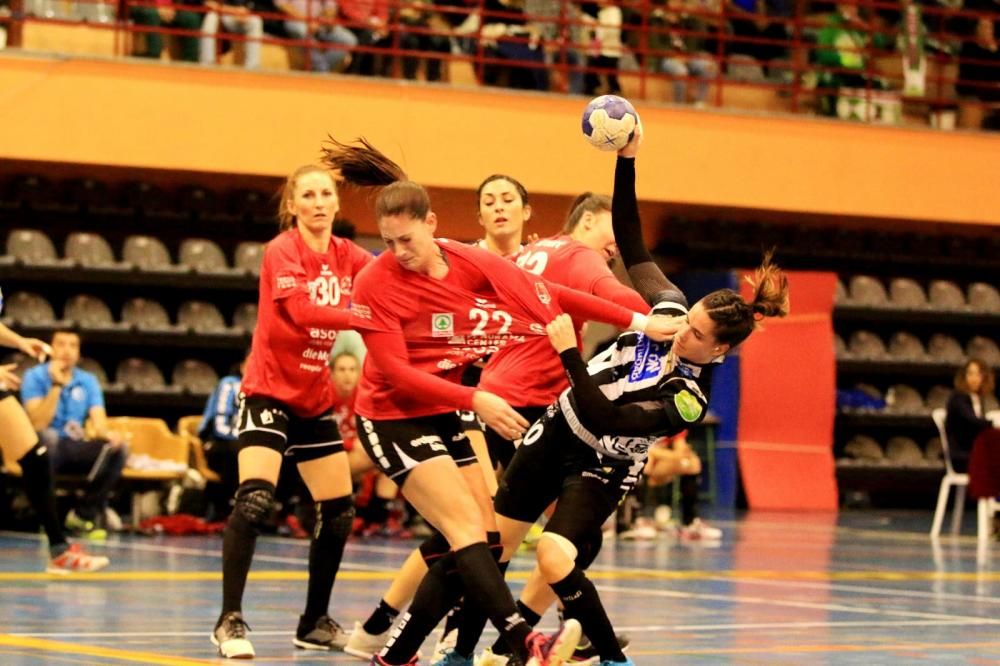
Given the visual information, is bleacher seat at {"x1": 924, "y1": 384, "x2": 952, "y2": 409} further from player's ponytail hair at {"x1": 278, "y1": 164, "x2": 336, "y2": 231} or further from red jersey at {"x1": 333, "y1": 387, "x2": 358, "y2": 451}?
player's ponytail hair at {"x1": 278, "y1": 164, "x2": 336, "y2": 231}

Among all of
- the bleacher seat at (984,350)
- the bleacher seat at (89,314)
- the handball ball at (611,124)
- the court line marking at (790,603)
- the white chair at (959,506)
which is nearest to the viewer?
the handball ball at (611,124)

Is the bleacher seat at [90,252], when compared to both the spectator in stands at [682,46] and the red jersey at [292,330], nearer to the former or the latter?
the spectator in stands at [682,46]

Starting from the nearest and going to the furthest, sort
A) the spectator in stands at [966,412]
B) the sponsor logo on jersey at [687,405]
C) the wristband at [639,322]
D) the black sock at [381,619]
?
1. the sponsor logo on jersey at [687,405]
2. the wristband at [639,322]
3. the black sock at [381,619]
4. the spectator in stands at [966,412]

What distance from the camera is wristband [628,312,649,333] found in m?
6.06

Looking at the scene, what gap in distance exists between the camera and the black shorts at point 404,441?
238 inches

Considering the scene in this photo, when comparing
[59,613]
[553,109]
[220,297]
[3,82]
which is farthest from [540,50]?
[59,613]

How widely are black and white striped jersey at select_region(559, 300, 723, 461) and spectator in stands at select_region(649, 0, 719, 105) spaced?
12.9 metres

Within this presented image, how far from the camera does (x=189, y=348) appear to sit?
1788cm

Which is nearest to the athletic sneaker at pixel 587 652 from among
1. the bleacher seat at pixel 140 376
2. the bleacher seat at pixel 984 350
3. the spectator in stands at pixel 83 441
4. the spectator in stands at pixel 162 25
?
the spectator in stands at pixel 83 441

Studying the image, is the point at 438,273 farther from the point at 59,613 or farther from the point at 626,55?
the point at 626,55

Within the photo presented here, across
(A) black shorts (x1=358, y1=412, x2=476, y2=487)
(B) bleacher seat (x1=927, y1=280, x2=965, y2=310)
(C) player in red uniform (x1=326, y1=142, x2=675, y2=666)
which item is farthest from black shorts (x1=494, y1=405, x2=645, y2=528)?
(B) bleacher seat (x1=927, y1=280, x2=965, y2=310)

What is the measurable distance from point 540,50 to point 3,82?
5.61 meters

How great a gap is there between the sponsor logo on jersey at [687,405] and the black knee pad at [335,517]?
200 centimetres

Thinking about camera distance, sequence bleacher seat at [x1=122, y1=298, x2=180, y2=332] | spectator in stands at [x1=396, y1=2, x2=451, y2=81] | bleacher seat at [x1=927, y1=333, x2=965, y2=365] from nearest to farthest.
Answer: bleacher seat at [x1=122, y1=298, x2=180, y2=332]
spectator in stands at [x1=396, y1=2, x2=451, y2=81]
bleacher seat at [x1=927, y1=333, x2=965, y2=365]
